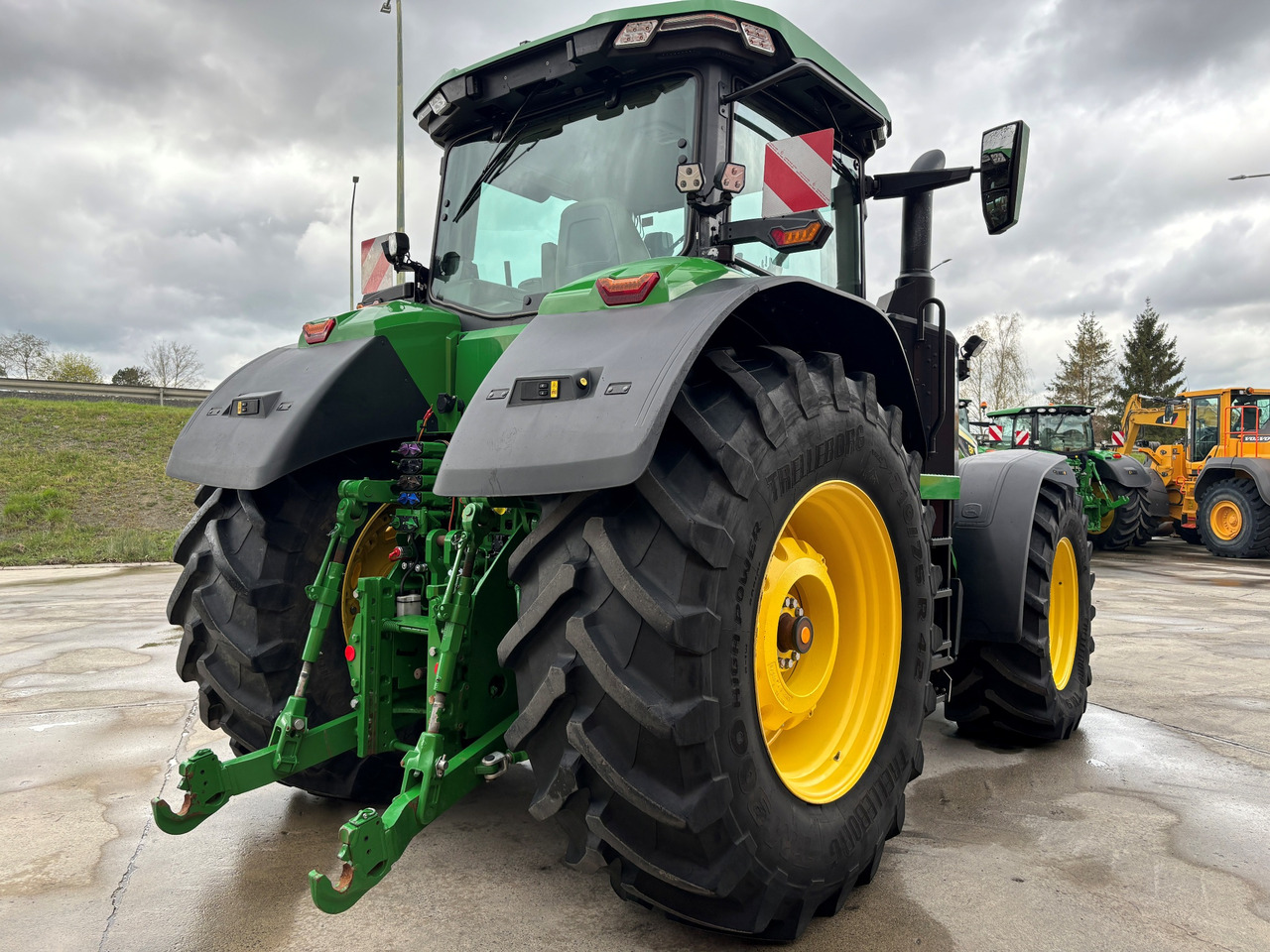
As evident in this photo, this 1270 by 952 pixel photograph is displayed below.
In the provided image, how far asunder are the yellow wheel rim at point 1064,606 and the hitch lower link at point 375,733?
120 inches

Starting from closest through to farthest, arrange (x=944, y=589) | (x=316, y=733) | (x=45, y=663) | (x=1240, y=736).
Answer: (x=316, y=733) → (x=944, y=589) → (x=1240, y=736) → (x=45, y=663)

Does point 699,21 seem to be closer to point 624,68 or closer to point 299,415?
point 624,68

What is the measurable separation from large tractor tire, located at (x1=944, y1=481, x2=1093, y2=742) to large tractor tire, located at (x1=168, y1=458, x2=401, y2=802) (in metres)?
2.71

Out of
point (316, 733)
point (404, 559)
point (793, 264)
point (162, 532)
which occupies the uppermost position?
point (793, 264)

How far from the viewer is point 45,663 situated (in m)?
5.62

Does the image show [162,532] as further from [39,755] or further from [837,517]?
[837,517]

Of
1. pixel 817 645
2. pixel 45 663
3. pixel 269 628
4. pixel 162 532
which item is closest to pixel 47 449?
pixel 162 532

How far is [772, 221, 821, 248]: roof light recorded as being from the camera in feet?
8.17

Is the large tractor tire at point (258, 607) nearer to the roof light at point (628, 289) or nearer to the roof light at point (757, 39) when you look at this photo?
the roof light at point (628, 289)

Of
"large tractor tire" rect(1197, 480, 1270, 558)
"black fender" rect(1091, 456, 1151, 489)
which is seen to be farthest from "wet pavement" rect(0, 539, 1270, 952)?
"large tractor tire" rect(1197, 480, 1270, 558)

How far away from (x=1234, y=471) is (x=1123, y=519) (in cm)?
182

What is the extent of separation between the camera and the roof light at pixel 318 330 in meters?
3.02

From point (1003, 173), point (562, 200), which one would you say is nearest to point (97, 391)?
point (562, 200)

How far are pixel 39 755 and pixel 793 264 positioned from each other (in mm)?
3688
